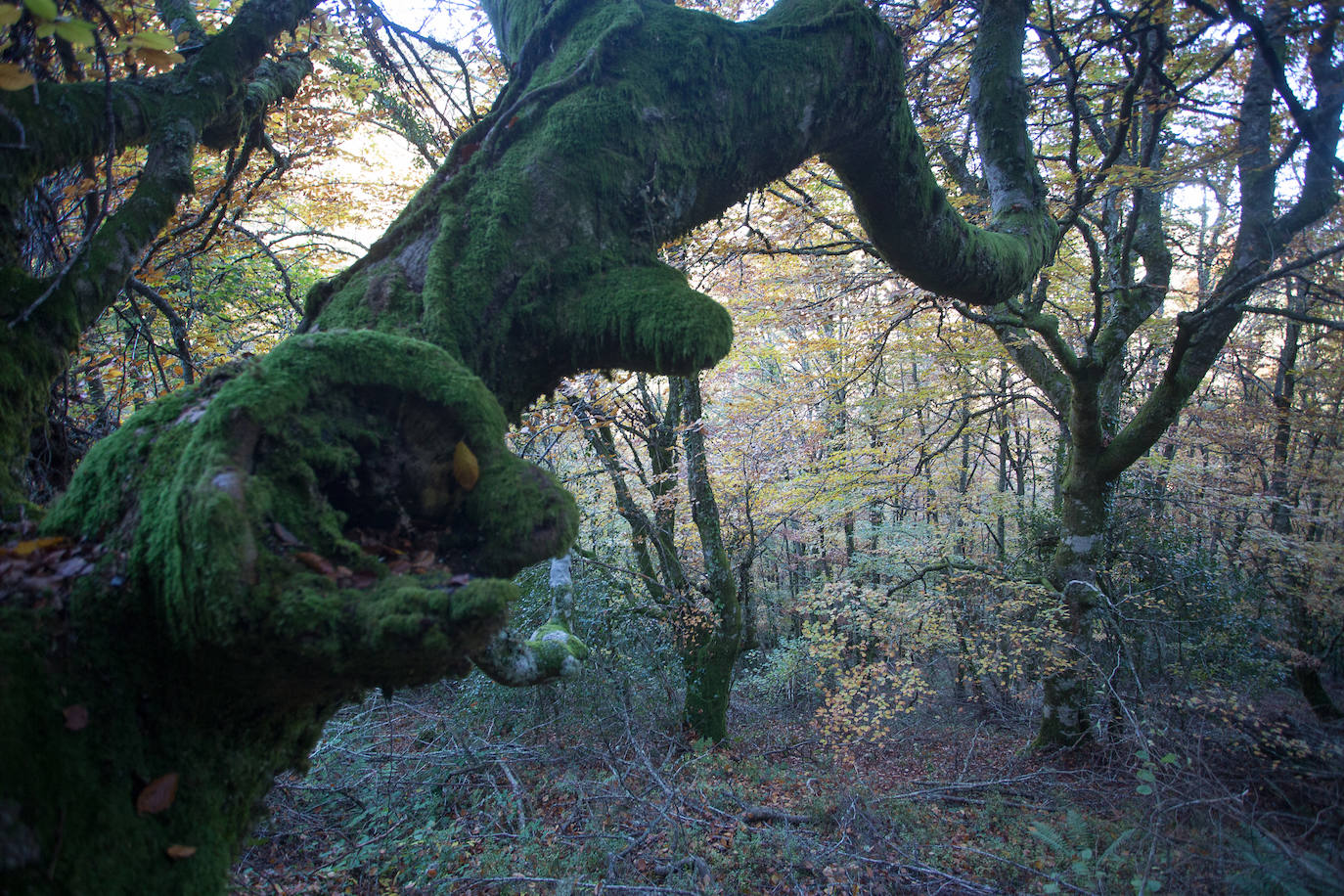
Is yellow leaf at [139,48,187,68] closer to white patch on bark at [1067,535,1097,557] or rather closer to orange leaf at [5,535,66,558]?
orange leaf at [5,535,66,558]

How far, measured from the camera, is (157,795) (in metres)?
1.01

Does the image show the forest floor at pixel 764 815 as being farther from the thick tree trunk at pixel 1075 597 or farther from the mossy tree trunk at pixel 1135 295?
the mossy tree trunk at pixel 1135 295

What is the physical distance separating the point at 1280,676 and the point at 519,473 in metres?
8.21

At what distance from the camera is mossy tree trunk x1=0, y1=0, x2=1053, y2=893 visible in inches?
37.9

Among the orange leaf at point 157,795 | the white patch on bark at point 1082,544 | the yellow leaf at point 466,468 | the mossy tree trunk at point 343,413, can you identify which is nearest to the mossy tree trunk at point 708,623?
the white patch on bark at point 1082,544

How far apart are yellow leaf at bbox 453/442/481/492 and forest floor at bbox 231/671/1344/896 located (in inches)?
135

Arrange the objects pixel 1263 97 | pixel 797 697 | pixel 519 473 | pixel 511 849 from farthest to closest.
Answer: pixel 797 697 < pixel 511 849 < pixel 1263 97 < pixel 519 473

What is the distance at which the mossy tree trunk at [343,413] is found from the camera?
0.96 metres

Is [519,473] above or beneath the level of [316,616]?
above

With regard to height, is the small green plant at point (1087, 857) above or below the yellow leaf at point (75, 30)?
below

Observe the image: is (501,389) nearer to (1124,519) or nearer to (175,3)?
(175,3)

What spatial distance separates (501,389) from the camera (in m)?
1.74

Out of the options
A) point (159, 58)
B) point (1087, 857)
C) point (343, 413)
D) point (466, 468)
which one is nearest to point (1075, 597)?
point (1087, 857)

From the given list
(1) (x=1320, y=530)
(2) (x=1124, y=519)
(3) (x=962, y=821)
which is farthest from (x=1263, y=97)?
(3) (x=962, y=821)
